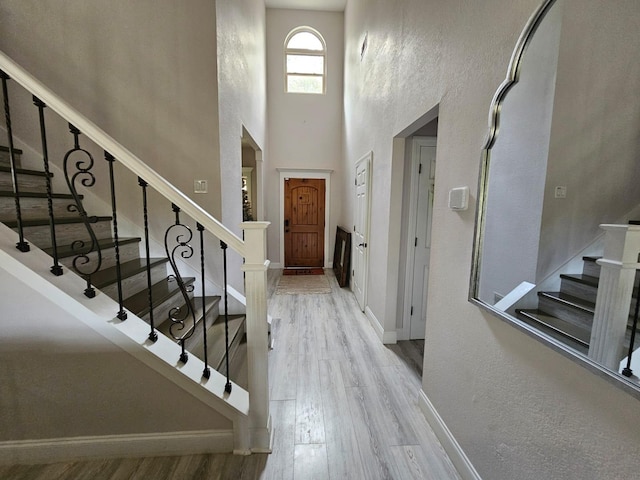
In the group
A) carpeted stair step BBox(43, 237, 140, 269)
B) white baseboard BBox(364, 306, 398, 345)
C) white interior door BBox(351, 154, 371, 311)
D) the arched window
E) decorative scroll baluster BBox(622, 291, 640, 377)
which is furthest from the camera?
the arched window

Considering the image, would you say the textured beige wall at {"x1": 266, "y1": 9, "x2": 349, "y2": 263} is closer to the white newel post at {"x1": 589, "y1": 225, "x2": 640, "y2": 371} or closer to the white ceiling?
the white ceiling

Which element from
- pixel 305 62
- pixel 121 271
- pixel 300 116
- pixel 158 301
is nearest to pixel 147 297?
pixel 158 301

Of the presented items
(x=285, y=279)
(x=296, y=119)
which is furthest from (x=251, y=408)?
(x=296, y=119)

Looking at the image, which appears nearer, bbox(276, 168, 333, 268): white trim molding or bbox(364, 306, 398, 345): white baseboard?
bbox(364, 306, 398, 345): white baseboard

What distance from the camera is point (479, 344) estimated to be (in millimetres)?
1246

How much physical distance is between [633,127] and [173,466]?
86.9 inches

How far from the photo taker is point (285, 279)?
4.93 m

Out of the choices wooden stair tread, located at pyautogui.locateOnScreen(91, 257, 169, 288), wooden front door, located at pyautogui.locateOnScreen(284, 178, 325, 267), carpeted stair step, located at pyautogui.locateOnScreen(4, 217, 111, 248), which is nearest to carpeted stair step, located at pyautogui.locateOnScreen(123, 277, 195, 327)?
wooden stair tread, located at pyautogui.locateOnScreen(91, 257, 169, 288)

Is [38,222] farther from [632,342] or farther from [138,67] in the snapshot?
[632,342]

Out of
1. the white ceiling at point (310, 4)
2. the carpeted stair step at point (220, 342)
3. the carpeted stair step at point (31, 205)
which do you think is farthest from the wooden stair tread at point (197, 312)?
the white ceiling at point (310, 4)

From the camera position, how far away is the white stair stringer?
119 cm

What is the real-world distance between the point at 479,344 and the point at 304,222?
16.2ft

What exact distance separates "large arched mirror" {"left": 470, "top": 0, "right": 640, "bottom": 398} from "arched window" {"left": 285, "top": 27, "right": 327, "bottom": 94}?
5.24 m

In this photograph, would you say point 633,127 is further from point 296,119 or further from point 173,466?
point 296,119
